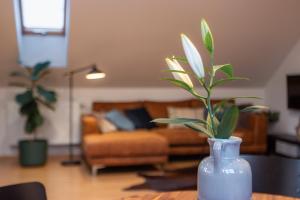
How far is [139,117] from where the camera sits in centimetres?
582

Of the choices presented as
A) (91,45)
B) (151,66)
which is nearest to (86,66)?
(91,45)

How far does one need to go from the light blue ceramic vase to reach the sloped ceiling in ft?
12.4

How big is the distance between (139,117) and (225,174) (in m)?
4.63

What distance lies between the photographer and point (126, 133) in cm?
537

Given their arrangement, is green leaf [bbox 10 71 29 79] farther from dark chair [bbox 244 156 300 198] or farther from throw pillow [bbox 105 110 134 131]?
dark chair [bbox 244 156 300 198]

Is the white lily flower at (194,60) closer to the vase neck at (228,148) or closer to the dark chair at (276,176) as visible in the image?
the vase neck at (228,148)

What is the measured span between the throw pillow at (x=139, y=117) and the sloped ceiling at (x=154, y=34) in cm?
57

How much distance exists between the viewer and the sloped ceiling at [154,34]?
4895 millimetres

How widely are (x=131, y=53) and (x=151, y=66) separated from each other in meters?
0.45

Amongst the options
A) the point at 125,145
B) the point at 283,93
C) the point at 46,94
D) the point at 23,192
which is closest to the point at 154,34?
the point at 125,145

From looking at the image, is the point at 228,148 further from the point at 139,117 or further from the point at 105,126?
the point at 139,117

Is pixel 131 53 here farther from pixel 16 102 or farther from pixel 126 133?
pixel 16 102

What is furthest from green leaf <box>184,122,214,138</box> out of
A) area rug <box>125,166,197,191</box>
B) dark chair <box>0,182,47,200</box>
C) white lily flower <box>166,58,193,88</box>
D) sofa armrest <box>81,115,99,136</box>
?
sofa armrest <box>81,115,99,136</box>

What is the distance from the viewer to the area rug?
4.27 meters
